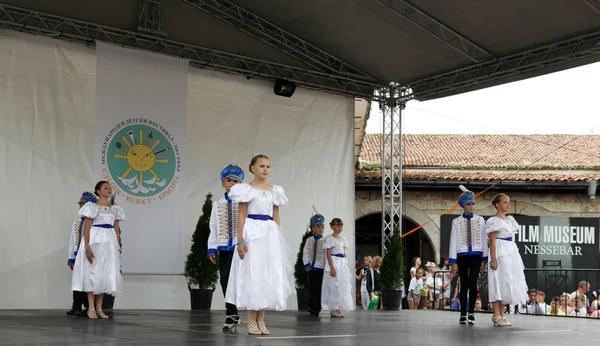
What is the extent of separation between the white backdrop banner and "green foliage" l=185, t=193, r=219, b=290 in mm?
231

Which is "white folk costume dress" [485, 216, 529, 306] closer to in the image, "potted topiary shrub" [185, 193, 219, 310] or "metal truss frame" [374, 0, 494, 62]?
"metal truss frame" [374, 0, 494, 62]

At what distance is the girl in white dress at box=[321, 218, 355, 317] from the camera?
1267cm

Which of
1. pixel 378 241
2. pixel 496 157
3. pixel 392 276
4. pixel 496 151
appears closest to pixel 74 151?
pixel 392 276

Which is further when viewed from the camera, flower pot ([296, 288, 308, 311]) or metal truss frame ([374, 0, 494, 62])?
flower pot ([296, 288, 308, 311])

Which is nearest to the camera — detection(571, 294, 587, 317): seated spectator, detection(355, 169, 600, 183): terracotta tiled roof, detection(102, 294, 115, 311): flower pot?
detection(102, 294, 115, 311): flower pot

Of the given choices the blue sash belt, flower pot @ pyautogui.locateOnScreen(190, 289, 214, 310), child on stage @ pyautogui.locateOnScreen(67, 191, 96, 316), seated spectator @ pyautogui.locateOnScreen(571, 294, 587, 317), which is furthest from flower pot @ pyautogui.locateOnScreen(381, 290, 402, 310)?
the blue sash belt

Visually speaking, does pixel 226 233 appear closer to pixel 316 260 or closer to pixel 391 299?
pixel 316 260

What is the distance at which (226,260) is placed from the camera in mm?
8305

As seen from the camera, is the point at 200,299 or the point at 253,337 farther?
the point at 200,299

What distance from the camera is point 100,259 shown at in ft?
33.1

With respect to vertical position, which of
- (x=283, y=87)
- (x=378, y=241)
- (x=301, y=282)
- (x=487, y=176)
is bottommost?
(x=301, y=282)

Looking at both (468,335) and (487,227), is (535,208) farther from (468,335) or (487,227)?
(468,335)

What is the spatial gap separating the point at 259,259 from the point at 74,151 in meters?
6.57

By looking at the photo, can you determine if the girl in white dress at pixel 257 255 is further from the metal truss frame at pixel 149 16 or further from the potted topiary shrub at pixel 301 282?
the potted topiary shrub at pixel 301 282
